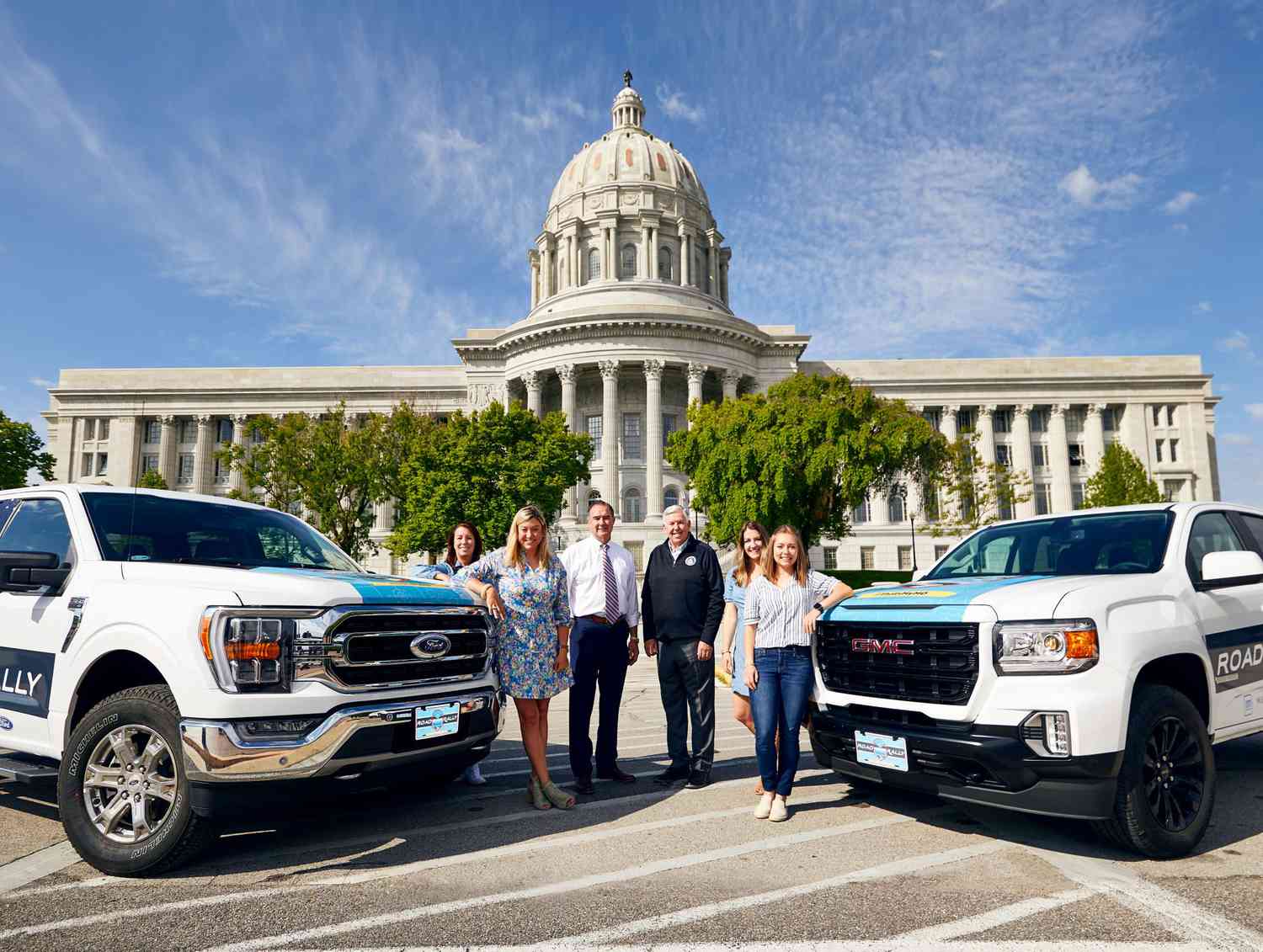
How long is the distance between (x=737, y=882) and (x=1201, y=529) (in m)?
4.27

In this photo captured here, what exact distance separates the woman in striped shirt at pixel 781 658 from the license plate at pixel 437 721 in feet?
7.00

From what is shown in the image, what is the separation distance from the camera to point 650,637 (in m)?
7.13

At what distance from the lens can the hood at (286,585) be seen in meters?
4.48

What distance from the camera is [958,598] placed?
16.4 ft

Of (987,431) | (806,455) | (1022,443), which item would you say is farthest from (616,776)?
(1022,443)

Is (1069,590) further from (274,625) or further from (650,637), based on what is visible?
(274,625)

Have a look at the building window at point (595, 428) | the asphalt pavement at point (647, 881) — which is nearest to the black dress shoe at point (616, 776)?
the asphalt pavement at point (647, 881)

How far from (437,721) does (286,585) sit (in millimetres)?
1241

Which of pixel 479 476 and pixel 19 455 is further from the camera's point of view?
pixel 19 455

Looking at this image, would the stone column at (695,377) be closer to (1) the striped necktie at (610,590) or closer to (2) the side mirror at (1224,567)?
(1) the striped necktie at (610,590)

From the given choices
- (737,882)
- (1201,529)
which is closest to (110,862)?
(737,882)

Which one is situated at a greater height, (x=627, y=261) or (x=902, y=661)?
(x=627, y=261)

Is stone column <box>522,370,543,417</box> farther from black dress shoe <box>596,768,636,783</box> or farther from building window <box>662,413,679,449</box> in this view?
black dress shoe <box>596,768,636,783</box>

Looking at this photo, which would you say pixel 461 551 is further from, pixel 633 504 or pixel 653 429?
pixel 633 504
